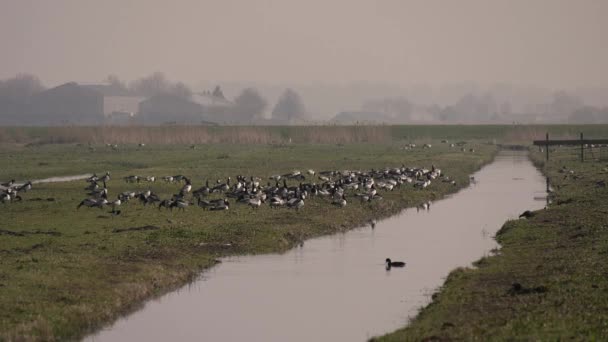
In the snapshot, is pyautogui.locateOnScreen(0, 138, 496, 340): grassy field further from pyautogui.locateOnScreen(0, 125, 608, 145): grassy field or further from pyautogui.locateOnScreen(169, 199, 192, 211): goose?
pyautogui.locateOnScreen(0, 125, 608, 145): grassy field

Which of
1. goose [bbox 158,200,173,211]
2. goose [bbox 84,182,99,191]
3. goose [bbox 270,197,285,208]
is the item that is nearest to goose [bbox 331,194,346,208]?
goose [bbox 270,197,285,208]

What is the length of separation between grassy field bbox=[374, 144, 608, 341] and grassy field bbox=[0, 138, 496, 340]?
7764 mm

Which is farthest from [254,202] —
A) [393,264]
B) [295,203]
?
[393,264]

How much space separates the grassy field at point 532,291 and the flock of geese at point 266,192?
12.0 m

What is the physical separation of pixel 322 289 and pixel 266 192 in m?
22.8

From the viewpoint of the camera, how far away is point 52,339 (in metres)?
23.0

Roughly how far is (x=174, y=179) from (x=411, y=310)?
1585 inches

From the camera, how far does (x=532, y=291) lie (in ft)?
83.4

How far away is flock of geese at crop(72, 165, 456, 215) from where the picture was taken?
47875mm

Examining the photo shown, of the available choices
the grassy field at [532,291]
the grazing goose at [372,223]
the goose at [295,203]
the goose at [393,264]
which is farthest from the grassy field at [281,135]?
the goose at [393,264]

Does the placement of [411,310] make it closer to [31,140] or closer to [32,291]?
[32,291]

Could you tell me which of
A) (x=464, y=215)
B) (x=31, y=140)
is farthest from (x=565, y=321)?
(x=31, y=140)

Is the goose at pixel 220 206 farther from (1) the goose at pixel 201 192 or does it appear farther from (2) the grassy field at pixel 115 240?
(1) the goose at pixel 201 192

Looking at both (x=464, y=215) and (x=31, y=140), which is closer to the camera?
(x=464, y=215)
